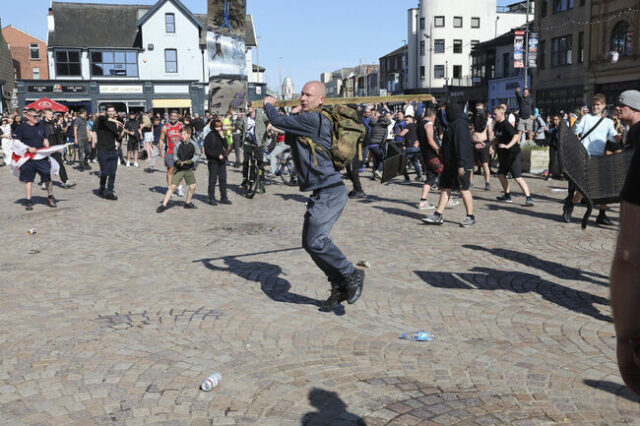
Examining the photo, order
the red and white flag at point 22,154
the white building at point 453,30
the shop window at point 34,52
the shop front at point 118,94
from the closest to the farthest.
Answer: the red and white flag at point 22,154
the shop front at point 118,94
the shop window at point 34,52
the white building at point 453,30

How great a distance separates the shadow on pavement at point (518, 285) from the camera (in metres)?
5.81

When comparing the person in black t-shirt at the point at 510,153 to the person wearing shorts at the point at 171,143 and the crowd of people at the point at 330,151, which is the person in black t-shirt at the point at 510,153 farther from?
the person wearing shorts at the point at 171,143

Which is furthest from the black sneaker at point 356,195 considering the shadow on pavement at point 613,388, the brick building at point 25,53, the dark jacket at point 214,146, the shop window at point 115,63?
the brick building at point 25,53

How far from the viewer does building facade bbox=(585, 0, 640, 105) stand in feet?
108

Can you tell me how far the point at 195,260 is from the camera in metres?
7.82

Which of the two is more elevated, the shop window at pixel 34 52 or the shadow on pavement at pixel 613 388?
the shop window at pixel 34 52

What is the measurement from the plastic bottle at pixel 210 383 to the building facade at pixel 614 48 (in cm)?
3457

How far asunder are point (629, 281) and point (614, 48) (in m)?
38.2

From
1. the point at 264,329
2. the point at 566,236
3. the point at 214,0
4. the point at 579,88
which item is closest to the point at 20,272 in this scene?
the point at 264,329

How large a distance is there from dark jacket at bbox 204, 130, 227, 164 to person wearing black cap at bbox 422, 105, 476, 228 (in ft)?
15.7

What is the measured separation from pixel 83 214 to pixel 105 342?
7385mm

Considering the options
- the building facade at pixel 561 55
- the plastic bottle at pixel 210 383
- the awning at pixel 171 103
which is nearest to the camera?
the plastic bottle at pixel 210 383

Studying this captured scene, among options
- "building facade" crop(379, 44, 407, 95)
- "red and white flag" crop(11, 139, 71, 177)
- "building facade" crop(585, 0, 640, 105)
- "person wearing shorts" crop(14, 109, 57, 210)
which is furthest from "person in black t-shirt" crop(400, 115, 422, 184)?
"building facade" crop(379, 44, 407, 95)

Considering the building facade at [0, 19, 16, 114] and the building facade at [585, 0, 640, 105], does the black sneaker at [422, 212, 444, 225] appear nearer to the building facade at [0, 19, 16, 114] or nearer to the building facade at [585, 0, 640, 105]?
the building facade at [585, 0, 640, 105]
